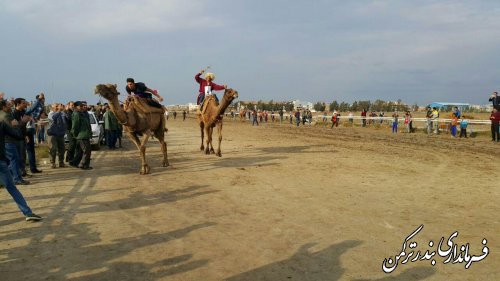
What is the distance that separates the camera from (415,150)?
60.4ft

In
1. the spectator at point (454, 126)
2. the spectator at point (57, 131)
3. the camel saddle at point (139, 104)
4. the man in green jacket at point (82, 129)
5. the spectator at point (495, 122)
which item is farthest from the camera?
the spectator at point (454, 126)

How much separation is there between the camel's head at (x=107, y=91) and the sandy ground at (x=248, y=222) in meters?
2.34

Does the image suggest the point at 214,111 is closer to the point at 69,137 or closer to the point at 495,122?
the point at 69,137

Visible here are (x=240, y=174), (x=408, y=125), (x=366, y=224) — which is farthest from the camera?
(x=408, y=125)

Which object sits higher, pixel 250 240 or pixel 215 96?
pixel 215 96

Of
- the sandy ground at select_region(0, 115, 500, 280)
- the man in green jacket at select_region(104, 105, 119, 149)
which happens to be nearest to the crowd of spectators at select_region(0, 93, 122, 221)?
the sandy ground at select_region(0, 115, 500, 280)

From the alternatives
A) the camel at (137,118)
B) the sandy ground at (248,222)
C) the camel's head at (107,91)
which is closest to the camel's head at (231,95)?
the camel at (137,118)

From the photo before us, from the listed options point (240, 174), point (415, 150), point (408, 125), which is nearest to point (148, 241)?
point (240, 174)

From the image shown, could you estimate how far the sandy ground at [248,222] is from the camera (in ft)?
17.9

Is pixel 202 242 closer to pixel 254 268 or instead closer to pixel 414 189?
pixel 254 268

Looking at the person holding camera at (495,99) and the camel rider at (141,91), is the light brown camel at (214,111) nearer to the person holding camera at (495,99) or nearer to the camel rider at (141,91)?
the camel rider at (141,91)

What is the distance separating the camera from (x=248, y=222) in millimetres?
7422

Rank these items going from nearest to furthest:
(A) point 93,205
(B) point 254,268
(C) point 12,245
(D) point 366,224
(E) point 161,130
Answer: (B) point 254,268, (C) point 12,245, (D) point 366,224, (A) point 93,205, (E) point 161,130

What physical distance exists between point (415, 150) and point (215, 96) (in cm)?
913
